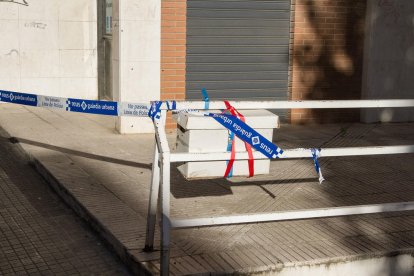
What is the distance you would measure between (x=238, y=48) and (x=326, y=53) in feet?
5.27

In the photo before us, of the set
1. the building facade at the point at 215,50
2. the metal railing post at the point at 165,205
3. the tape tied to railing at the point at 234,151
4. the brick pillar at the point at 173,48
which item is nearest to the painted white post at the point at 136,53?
the building facade at the point at 215,50

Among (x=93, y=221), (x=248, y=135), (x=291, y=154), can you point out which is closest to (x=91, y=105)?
(x=93, y=221)

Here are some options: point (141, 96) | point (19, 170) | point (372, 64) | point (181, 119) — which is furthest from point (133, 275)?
point (372, 64)

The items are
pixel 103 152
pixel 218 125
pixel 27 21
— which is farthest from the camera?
pixel 27 21

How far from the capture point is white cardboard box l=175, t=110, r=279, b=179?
192 inches

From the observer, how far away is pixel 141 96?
32.1ft

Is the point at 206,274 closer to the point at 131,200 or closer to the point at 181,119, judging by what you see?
the point at 181,119

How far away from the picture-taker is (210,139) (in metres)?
4.93

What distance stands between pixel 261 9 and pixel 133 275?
6802mm

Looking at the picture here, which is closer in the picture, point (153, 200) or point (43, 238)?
point (153, 200)

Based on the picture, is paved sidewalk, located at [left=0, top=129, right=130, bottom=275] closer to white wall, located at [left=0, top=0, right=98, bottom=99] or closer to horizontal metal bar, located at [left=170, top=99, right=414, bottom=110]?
horizontal metal bar, located at [left=170, top=99, right=414, bottom=110]

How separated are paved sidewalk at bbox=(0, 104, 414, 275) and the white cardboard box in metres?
0.61

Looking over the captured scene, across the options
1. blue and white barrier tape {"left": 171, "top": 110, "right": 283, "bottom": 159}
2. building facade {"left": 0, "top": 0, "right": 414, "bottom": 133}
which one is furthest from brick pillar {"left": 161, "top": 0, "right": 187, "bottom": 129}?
blue and white barrier tape {"left": 171, "top": 110, "right": 283, "bottom": 159}

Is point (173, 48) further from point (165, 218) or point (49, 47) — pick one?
point (165, 218)
